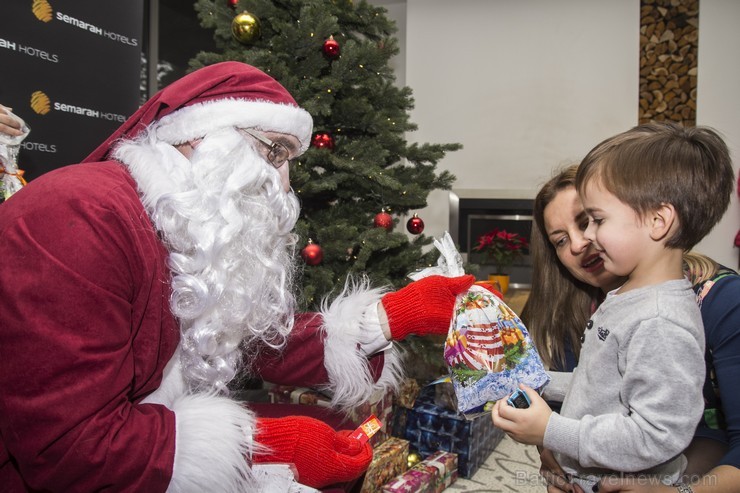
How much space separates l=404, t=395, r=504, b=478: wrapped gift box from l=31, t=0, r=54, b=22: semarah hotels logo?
222 cm

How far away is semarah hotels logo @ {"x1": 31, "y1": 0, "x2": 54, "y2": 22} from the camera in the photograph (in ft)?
6.36

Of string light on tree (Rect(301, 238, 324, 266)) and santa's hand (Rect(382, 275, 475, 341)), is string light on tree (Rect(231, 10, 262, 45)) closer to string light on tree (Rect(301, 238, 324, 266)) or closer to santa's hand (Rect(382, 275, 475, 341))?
string light on tree (Rect(301, 238, 324, 266))

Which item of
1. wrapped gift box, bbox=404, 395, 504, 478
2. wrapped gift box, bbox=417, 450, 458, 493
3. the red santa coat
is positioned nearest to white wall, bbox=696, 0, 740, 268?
wrapped gift box, bbox=404, 395, 504, 478

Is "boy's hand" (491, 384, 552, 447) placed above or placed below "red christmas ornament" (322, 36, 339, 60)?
below

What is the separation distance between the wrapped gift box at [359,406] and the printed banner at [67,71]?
1.33 metres

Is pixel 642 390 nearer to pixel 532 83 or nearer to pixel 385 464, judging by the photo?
pixel 385 464

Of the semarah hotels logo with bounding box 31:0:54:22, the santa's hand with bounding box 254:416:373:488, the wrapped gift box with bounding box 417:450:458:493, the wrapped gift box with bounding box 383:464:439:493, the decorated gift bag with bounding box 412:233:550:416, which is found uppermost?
the semarah hotels logo with bounding box 31:0:54:22

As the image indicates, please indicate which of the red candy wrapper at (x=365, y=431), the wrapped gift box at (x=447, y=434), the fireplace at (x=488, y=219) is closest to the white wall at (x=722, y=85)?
the fireplace at (x=488, y=219)

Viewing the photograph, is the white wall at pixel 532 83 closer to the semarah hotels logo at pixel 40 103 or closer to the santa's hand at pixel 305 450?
the semarah hotels logo at pixel 40 103

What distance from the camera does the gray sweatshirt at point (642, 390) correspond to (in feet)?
2.87

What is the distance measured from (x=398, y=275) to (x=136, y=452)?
160cm

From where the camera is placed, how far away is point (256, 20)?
2041mm

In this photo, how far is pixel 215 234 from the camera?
1035mm

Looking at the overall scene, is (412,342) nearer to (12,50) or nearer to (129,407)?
(129,407)
